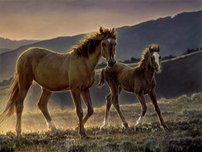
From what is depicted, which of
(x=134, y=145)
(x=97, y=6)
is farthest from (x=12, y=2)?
(x=134, y=145)

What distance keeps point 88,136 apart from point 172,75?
857 mm

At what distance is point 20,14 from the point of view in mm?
5367

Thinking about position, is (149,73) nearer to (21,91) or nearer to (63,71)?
(63,71)

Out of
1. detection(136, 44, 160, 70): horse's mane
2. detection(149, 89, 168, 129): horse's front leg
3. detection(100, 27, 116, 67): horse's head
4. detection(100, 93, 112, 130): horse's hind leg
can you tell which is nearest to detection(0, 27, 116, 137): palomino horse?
detection(100, 27, 116, 67): horse's head

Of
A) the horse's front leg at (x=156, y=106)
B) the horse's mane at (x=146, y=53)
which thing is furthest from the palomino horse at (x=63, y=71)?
the horse's front leg at (x=156, y=106)

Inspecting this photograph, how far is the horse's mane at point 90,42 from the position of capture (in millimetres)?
5035

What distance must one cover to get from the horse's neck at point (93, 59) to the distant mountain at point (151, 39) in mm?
183

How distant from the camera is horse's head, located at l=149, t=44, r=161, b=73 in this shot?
17.1ft

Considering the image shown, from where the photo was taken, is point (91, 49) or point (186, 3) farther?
point (186, 3)

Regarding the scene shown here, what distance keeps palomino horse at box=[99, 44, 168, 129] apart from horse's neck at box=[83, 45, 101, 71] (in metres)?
0.26

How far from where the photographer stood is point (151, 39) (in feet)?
17.6

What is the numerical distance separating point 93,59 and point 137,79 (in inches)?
18.6

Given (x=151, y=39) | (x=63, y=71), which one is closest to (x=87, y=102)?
(x=63, y=71)

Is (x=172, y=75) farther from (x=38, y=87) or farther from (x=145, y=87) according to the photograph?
(x=38, y=87)
